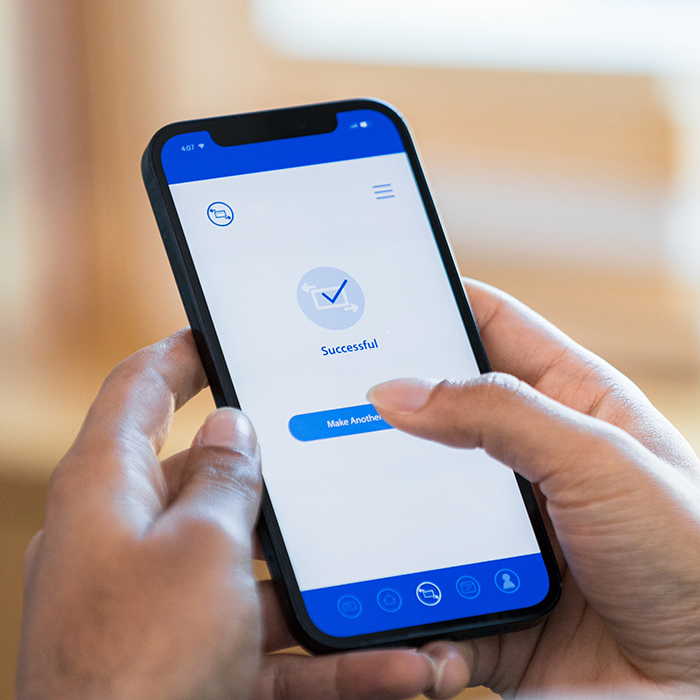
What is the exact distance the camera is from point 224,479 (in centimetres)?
40

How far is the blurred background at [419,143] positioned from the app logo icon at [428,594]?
0.45 meters

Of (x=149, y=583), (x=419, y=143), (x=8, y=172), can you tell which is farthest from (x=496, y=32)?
(x=149, y=583)

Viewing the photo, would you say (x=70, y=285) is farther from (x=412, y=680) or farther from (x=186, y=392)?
(x=412, y=680)

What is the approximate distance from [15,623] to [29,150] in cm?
57

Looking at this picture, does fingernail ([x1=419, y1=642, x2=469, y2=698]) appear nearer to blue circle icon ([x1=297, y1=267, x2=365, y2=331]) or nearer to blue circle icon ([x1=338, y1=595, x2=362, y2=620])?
blue circle icon ([x1=338, y1=595, x2=362, y2=620])

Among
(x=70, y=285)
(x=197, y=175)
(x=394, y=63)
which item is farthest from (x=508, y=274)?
(x=197, y=175)

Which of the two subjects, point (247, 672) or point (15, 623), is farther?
point (15, 623)

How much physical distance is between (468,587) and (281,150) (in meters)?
0.32

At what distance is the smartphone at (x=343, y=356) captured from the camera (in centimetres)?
46

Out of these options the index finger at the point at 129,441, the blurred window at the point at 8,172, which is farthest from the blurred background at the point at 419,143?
the index finger at the point at 129,441

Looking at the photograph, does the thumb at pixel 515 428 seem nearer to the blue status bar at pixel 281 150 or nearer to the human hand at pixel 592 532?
the human hand at pixel 592 532

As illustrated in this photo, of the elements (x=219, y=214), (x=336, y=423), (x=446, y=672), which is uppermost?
(x=219, y=214)

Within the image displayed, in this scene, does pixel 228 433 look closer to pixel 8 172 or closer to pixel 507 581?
pixel 507 581

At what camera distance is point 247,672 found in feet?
1.21
